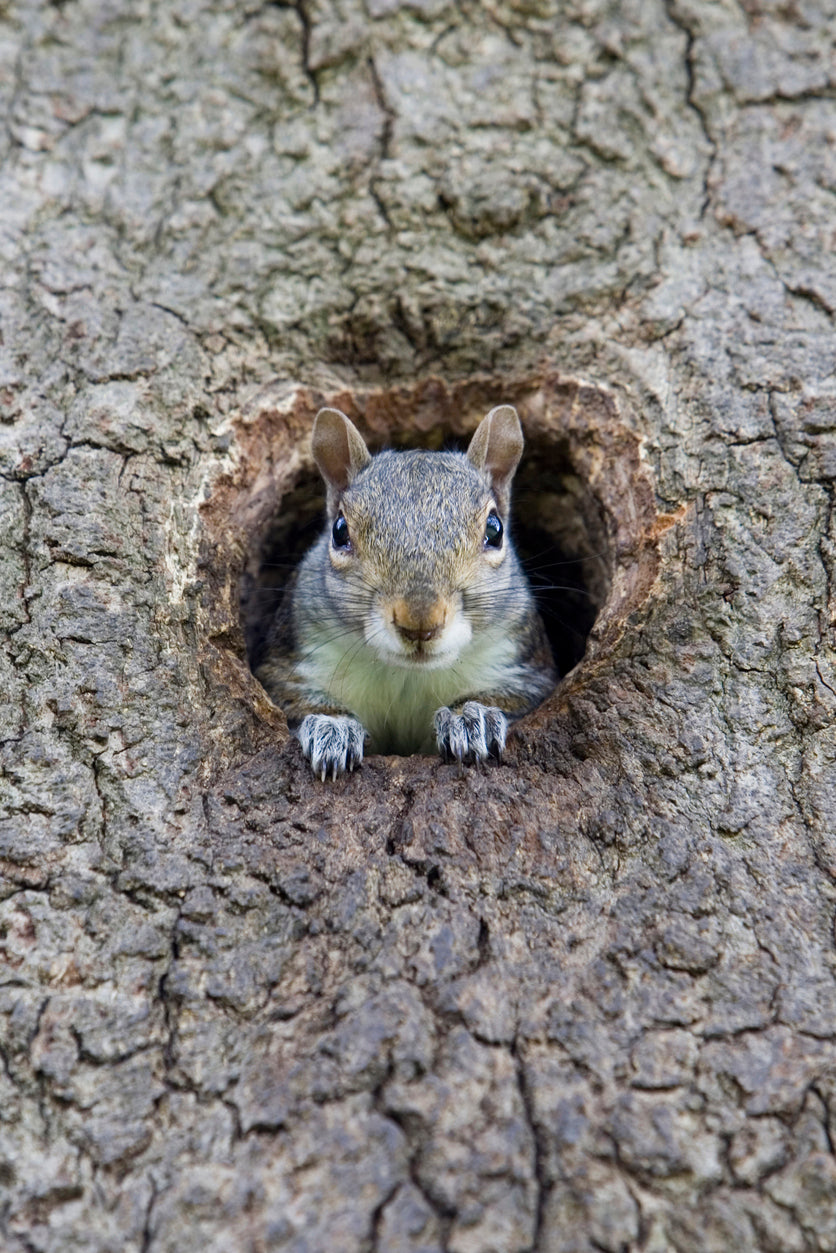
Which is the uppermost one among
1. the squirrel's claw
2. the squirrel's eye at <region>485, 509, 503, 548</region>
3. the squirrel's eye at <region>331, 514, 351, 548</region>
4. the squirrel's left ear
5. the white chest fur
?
the squirrel's left ear

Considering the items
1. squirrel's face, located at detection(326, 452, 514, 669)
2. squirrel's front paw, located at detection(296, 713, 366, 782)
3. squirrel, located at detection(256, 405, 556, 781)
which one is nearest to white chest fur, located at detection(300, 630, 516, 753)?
squirrel, located at detection(256, 405, 556, 781)

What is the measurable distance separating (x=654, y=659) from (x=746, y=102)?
6.22 feet

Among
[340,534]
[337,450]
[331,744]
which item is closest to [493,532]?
[340,534]

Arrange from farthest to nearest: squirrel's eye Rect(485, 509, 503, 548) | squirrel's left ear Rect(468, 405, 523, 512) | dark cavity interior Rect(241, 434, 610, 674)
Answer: dark cavity interior Rect(241, 434, 610, 674)
squirrel's left ear Rect(468, 405, 523, 512)
squirrel's eye Rect(485, 509, 503, 548)

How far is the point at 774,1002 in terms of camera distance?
6.70 feet

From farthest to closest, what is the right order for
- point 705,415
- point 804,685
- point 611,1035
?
1. point 705,415
2. point 804,685
3. point 611,1035

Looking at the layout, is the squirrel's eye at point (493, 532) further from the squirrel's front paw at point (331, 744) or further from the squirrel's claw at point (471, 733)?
the squirrel's front paw at point (331, 744)

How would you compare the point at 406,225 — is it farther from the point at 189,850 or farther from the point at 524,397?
the point at 189,850

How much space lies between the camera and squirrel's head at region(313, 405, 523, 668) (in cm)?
269

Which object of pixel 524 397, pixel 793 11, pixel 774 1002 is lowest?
pixel 774 1002

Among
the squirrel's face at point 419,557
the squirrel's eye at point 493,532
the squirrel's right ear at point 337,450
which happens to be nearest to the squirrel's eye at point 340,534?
the squirrel's face at point 419,557

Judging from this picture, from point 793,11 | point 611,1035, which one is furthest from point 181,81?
point 611,1035

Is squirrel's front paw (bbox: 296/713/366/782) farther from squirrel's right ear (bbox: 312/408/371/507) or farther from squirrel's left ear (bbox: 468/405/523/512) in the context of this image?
squirrel's left ear (bbox: 468/405/523/512)

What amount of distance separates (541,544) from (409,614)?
1662 mm
